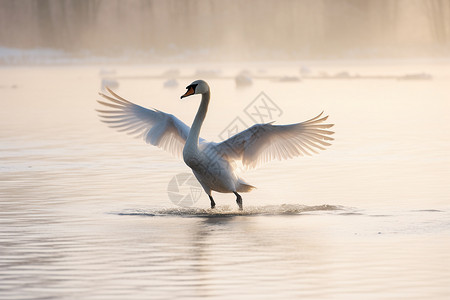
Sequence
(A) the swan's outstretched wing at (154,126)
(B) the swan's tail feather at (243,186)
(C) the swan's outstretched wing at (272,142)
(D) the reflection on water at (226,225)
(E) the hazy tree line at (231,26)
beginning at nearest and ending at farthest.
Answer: (D) the reflection on water at (226,225)
(C) the swan's outstretched wing at (272,142)
(B) the swan's tail feather at (243,186)
(A) the swan's outstretched wing at (154,126)
(E) the hazy tree line at (231,26)

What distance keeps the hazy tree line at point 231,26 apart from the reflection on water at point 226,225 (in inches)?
2784

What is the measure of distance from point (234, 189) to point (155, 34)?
92.1 meters

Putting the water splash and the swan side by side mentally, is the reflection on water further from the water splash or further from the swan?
the swan

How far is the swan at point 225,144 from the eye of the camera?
505 inches

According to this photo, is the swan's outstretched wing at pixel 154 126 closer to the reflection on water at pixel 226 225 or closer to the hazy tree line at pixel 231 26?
the reflection on water at pixel 226 225

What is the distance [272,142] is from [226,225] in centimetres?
176

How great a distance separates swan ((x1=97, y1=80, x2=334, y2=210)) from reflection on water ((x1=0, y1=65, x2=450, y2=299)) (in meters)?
0.46

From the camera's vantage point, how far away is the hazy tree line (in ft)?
321

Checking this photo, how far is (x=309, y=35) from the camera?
114 m

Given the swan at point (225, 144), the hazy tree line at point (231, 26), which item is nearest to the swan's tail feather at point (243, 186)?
the swan at point (225, 144)

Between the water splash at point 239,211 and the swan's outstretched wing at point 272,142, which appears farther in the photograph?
the swan's outstretched wing at point 272,142

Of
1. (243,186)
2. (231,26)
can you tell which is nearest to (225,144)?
(243,186)

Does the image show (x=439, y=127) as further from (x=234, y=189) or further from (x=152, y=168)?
(x=234, y=189)

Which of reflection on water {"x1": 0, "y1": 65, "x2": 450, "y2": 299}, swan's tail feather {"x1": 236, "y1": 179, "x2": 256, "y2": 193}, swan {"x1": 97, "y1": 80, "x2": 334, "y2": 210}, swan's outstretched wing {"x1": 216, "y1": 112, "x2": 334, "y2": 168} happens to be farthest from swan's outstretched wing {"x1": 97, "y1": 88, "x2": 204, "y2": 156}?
swan's tail feather {"x1": 236, "y1": 179, "x2": 256, "y2": 193}
